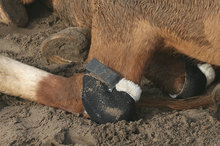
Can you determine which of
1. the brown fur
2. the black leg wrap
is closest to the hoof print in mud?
the brown fur

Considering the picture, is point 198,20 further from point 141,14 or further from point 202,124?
point 202,124

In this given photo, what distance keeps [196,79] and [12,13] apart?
1.34 metres

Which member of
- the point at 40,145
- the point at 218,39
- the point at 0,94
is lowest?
the point at 0,94

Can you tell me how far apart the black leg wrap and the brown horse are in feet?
0.22

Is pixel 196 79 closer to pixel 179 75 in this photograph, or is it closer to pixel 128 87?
pixel 179 75

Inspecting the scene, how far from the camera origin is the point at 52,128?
75.8 inches

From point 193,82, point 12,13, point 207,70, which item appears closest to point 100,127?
point 193,82

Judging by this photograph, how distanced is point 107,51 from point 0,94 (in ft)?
2.16

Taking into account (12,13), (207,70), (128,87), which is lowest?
(12,13)

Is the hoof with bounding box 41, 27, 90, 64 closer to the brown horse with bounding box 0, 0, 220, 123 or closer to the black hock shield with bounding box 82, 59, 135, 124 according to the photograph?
the brown horse with bounding box 0, 0, 220, 123

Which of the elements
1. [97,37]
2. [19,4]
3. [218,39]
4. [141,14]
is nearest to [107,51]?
[97,37]

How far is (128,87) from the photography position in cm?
198

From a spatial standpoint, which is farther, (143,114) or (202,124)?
(143,114)

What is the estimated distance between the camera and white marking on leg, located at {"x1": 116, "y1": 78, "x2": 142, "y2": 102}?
197 centimetres
